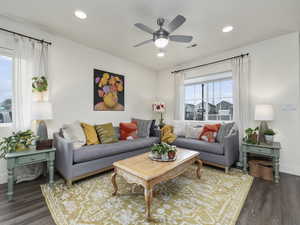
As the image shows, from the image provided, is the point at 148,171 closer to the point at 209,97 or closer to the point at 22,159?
the point at 22,159

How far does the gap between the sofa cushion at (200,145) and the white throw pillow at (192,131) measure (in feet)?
0.57

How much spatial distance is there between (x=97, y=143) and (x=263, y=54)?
390 centimetres

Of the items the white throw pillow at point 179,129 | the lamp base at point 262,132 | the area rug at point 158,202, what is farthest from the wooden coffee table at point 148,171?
the lamp base at point 262,132

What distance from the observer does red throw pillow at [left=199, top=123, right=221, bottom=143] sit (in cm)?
305

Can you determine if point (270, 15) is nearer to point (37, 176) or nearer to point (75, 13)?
point (75, 13)

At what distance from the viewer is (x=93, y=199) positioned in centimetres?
185

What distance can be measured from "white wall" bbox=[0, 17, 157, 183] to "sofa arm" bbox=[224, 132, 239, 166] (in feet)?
8.47

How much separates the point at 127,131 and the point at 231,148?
2258 millimetres

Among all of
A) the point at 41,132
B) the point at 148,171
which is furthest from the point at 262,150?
the point at 41,132

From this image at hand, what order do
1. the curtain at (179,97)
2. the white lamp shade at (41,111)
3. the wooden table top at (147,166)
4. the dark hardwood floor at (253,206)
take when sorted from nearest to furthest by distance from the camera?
the dark hardwood floor at (253,206)
the wooden table top at (147,166)
the white lamp shade at (41,111)
the curtain at (179,97)

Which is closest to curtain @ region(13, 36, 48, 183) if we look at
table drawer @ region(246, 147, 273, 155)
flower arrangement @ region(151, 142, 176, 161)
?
flower arrangement @ region(151, 142, 176, 161)

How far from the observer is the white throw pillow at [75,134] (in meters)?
2.53

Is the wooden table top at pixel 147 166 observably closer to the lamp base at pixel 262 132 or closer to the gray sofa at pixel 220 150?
the gray sofa at pixel 220 150

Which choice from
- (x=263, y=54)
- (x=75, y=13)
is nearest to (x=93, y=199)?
(x=75, y=13)
